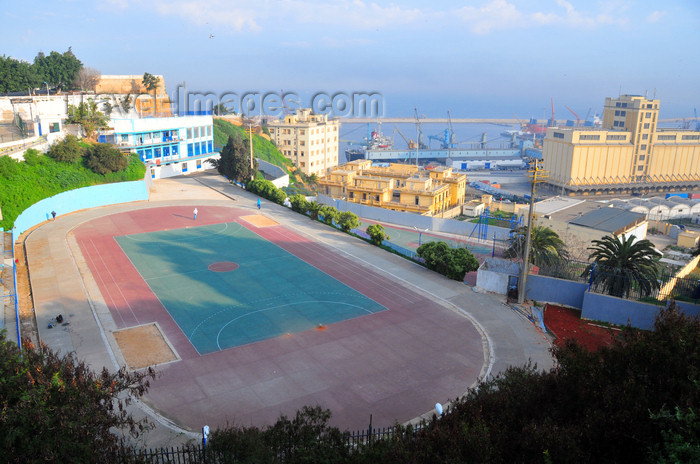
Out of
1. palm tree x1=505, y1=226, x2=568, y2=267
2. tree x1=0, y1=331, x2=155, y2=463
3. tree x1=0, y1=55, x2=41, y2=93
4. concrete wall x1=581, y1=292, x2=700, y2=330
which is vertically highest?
tree x1=0, y1=55, x2=41, y2=93

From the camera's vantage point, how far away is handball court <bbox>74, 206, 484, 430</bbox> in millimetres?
16844

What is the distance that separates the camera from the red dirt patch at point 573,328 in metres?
21.5

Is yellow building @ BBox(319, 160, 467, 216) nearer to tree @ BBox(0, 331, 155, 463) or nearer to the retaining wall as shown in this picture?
the retaining wall

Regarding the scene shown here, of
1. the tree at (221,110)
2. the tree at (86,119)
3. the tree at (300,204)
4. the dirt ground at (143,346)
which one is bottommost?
the dirt ground at (143,346)

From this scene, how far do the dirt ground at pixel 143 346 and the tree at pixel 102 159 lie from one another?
31.1 m

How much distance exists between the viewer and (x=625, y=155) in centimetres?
10944

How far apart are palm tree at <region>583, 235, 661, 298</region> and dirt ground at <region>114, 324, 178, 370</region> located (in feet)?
63.5

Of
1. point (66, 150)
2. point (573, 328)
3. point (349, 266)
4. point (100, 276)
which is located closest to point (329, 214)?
point (349, 266)

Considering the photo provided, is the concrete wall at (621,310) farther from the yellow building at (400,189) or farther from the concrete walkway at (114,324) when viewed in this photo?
the yellow building at (400,189)

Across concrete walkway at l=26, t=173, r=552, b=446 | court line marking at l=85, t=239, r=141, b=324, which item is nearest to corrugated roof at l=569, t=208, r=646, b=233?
concrete walkway at l=26, t=173, r=552, b=446

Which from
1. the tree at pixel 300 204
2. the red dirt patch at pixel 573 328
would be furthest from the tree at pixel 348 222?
the red dirt patch at pixel 573 328

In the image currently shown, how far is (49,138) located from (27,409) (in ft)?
149

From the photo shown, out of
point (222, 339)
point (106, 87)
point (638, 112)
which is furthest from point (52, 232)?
point (638, 112)

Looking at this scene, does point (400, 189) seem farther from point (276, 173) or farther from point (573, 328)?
point (573, 328)
